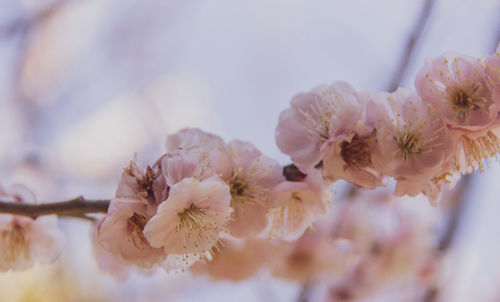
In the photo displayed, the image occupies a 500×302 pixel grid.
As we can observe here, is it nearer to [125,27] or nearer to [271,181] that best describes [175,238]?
[271,181]

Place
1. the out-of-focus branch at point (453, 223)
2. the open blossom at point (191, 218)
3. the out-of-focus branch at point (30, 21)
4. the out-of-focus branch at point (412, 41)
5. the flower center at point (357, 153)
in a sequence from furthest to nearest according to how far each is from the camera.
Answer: the out-of-focus branch at point (453, 223)
the out-of-focus branch at point (30, 21)
the out-of-focus branch at point (412, 41)
the flower center at point (357, 153)
the open blossom at point (191, 218)

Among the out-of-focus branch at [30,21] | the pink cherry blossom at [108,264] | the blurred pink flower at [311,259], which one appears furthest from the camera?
the out-of-focus branch at [30,21]

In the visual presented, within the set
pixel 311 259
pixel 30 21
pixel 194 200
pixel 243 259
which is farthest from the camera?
pixel 30 21

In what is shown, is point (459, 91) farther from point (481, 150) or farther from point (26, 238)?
point (26, 238)

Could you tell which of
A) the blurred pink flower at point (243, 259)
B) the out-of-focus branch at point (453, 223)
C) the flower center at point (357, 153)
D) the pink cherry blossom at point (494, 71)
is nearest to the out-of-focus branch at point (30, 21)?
the blurred pink flower at point (243, 259)

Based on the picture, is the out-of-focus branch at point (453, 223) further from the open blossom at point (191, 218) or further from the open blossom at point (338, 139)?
the open blossom at point (191, 218)

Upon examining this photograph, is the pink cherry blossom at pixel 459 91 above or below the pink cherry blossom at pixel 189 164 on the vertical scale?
above

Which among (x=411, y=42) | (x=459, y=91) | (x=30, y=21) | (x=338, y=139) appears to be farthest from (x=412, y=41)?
(x=30, y=21)
